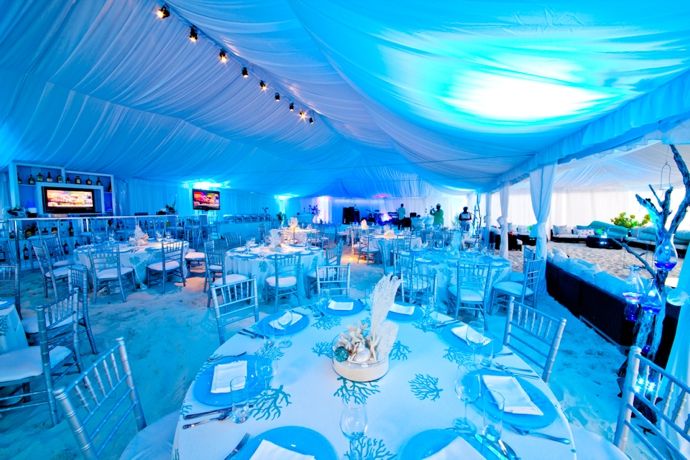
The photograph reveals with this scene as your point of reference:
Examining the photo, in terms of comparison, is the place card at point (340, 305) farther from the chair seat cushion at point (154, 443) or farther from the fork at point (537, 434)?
the fork at point (537, 434)

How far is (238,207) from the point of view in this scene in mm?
16703

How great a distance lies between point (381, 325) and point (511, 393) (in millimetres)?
644

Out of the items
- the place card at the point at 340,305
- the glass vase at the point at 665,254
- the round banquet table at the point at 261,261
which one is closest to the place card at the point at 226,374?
the place card at the point at 340,305

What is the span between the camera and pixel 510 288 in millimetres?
4094

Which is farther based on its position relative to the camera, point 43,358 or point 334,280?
point 334,280

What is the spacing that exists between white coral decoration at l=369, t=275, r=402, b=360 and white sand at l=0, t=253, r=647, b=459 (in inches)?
59.4

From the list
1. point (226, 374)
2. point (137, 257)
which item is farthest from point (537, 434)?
point (137, 257)

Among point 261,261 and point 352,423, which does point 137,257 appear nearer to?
point 261,261

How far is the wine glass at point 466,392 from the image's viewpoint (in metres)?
1.07

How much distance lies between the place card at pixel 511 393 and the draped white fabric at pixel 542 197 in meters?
4.49

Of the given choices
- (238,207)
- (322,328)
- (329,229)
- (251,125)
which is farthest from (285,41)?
(238,207)

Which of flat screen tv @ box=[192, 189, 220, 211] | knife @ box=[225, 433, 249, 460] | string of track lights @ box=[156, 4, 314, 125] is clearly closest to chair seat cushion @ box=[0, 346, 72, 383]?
knife @ box=[225, 433, 249, 460]

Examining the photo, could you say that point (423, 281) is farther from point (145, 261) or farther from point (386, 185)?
point (386, 185)

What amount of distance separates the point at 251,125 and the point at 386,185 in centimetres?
1075
